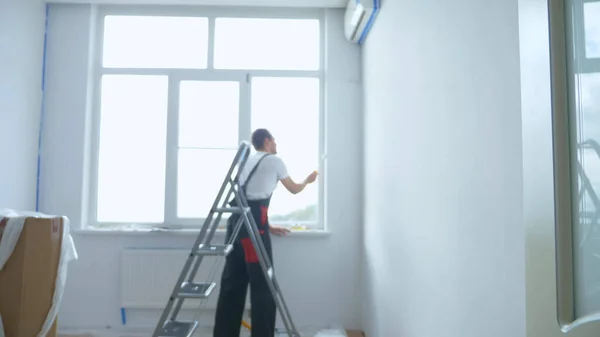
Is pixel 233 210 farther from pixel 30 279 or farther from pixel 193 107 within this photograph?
pixel 193 107

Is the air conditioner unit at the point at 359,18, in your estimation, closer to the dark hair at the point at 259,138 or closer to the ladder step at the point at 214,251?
the dark hair at the point at 259,138

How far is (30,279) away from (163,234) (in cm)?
97

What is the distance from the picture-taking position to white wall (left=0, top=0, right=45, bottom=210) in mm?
2893

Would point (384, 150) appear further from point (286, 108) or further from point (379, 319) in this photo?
point (286, 108)

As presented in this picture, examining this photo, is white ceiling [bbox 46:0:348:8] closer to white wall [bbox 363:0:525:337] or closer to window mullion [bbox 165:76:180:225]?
window mullion [bbox 165:76:180:225]

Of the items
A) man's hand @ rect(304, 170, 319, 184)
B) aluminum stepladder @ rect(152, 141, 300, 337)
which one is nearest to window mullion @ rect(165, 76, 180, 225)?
aluminum stepladder @ rect(152, 141, 300, 337)

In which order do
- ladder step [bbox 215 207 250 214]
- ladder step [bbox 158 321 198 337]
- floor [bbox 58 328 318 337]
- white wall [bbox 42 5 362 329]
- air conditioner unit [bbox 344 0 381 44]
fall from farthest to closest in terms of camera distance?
white wall [bbox 42 5 362 329]
floor [bbox 58 328 318 337]
air conditioner unit [bbox 344 0 381 44]
ladder step [bbox 215 207 250 214]
ladder step [bbox 158 321 198 337]

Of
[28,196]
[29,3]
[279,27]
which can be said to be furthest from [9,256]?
[279,27]

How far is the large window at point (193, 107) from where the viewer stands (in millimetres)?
3387

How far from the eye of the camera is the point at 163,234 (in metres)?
3.21

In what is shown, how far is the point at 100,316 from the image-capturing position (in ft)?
10.5

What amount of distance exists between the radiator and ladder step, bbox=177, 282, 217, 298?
2.85 feet

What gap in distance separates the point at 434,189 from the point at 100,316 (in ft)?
9.28

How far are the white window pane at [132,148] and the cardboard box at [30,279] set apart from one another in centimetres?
95
